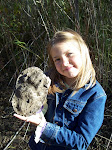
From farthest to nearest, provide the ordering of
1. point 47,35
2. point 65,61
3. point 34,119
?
point 47,35, point 65,61, point 34,119

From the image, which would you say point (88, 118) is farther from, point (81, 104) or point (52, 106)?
point (52, 106)

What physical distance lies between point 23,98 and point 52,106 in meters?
0.30

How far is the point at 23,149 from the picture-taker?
1.87 metres

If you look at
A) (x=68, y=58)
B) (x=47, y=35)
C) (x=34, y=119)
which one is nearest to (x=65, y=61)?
(x=68, y=58)

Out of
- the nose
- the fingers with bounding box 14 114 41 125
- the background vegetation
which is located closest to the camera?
the fingers with bounding box 14 114 41 125

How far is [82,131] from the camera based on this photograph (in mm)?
1027

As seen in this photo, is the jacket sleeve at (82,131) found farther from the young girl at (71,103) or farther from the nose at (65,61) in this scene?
the nose at (65,61)

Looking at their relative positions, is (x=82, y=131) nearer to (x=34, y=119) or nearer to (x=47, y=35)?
(x=34, y=119)

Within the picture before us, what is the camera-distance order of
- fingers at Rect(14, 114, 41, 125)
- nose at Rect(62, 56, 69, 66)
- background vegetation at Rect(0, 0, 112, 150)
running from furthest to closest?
1. background vegetation at Rect(0, 0, 112, 150)
2. nose at Rect(62, 56, 69, 66)
3. fingers at Rect(14, 114, 41, 125)

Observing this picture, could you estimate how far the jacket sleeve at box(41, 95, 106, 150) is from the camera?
3.38 feet

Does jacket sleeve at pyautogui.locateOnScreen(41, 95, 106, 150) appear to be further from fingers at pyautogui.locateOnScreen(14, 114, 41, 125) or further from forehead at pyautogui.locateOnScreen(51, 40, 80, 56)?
forehead at pyautogui.locateOnScreen(51, 40, 80, 56)

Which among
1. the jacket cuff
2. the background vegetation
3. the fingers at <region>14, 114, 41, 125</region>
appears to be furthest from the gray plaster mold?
the background vegetation

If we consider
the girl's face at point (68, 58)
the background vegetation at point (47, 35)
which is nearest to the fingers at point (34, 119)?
the girl's face at point (68, 58)

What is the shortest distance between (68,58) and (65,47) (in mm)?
70
